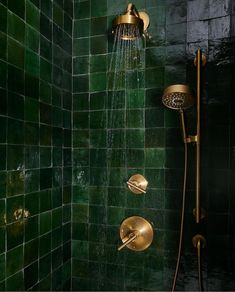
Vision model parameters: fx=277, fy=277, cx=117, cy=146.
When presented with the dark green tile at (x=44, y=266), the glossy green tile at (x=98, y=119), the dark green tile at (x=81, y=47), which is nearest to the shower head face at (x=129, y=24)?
the dark green tile at (x=81, y=47)

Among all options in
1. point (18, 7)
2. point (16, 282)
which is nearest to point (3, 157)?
→ point (16, 282)

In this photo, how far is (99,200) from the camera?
1608 mm

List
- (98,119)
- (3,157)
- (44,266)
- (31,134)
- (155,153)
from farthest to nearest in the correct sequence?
(98,119)
(155,153)
(44,266)
(31,134)
(3,157)

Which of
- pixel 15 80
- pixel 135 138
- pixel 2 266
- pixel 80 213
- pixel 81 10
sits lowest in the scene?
pixel 2 266

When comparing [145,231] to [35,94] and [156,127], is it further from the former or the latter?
[35,94]

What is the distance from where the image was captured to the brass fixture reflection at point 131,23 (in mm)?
1361

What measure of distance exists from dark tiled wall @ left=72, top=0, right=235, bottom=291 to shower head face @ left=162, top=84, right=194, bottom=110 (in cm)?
9

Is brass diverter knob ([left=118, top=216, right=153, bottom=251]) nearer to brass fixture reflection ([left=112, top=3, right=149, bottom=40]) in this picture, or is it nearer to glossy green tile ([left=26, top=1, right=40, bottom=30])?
brass fixture reflection ([left=112, top=3, right=149, bottom=40])

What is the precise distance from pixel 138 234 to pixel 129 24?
1092 mm

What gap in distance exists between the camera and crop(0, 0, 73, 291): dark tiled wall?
3.79 feet

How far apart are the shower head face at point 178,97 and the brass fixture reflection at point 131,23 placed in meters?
0.37

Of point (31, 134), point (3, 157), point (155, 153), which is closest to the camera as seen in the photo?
point (3, 157)

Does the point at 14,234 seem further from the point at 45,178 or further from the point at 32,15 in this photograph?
the point at 32,15

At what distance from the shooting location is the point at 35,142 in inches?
52.2
